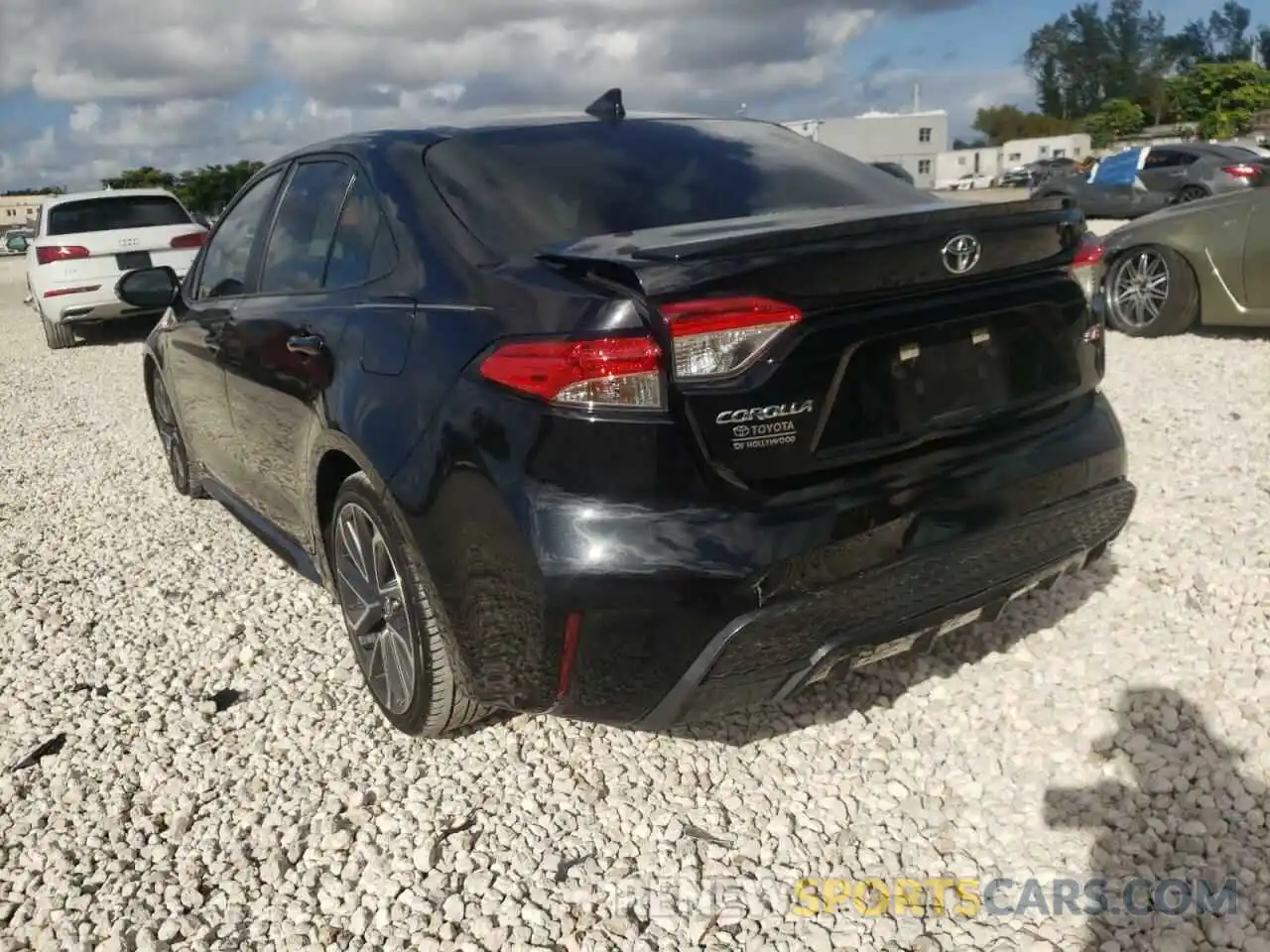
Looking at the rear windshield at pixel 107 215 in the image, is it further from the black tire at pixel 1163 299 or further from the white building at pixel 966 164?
the white building at pixel 966 164

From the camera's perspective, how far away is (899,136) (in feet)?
276

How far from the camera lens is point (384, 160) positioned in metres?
2.93

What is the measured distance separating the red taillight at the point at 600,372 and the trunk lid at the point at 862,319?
0.05 metres

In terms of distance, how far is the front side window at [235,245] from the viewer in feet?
12.4

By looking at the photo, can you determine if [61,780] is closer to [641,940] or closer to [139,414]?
[641,940]

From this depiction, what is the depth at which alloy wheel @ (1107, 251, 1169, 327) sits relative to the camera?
24.5 ft

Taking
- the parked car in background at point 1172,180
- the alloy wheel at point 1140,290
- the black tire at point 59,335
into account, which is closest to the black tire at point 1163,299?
the alloy wheel at point 1140,290

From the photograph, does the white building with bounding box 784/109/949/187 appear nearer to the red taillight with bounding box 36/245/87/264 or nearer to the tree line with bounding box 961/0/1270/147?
the tree line with bounding box 961/0/1270/147

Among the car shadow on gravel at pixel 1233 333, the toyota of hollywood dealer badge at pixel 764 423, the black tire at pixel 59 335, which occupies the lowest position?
the car shadow on gravel at pixel 1233 333

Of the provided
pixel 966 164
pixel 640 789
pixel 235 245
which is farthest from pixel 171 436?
pixel 966 164

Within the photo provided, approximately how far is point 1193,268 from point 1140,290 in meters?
0.41

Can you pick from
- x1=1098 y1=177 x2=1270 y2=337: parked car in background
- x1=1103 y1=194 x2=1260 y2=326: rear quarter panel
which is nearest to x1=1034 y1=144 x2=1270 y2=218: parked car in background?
x1=1098 y1=177 x2=1270 y2=337: parked car in background

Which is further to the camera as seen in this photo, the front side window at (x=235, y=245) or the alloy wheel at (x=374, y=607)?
the front side window at (x=235, y=245)

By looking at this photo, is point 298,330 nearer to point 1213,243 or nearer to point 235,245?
point 235,245
